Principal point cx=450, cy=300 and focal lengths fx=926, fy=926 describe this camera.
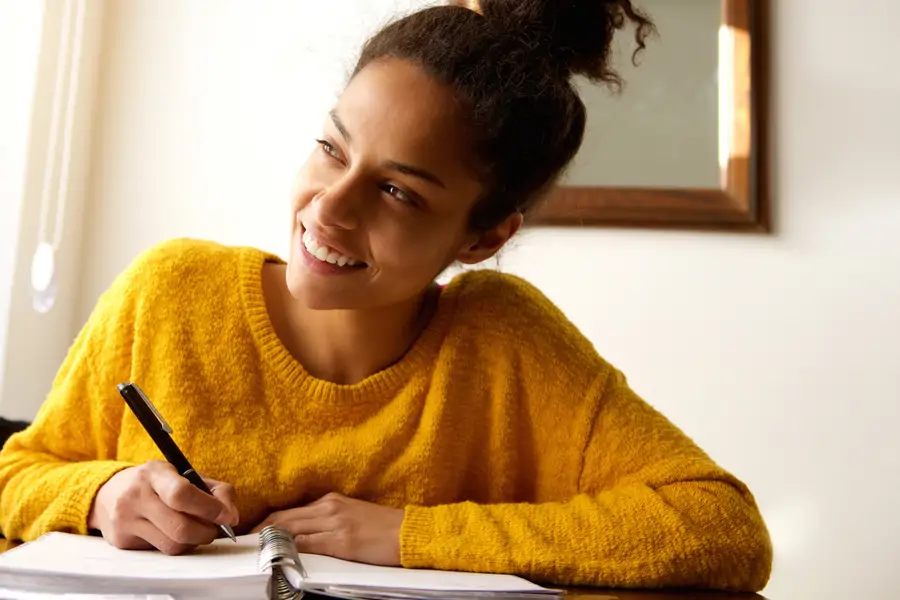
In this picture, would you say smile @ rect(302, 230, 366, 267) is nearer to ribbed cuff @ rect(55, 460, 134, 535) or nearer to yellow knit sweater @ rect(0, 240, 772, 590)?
yellow knit sweater @ rect(0, 240, 772, 590)

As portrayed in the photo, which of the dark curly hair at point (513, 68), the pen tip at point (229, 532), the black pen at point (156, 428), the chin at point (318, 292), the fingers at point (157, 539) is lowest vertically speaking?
the pen tip at point (229, 532)

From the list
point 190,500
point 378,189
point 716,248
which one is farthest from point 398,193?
point 716,248

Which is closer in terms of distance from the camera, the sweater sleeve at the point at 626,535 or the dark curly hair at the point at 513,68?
the sweater sleeve at the point at 626,535

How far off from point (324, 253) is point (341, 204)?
0.06m

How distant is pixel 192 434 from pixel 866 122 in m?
1.47

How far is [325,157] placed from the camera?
925 mm

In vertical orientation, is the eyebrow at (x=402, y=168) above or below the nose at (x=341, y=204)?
above

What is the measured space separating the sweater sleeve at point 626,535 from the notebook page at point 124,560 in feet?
0.55

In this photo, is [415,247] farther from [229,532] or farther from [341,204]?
[229,532]

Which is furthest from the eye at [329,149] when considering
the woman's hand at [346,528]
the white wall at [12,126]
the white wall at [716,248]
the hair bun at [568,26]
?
the white wall at [716,248]

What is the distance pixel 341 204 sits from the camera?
34.1 inches

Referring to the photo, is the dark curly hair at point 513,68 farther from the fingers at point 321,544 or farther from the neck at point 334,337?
the fingers at point 321,544

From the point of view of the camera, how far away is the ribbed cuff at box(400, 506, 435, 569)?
79 cm

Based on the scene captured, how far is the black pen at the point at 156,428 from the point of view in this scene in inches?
27.2
